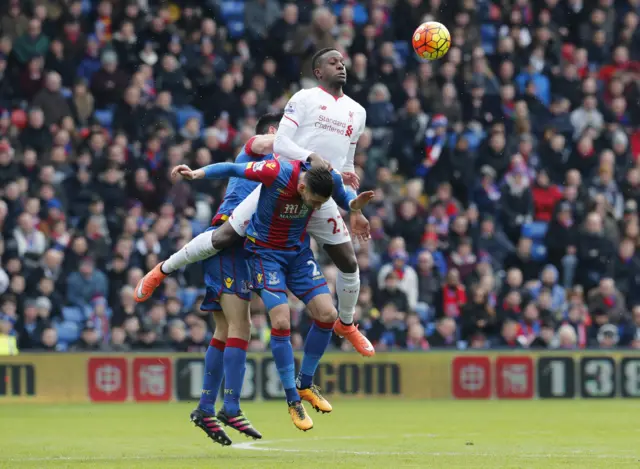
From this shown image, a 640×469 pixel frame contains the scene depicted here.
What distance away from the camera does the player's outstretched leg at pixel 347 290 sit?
13.9m

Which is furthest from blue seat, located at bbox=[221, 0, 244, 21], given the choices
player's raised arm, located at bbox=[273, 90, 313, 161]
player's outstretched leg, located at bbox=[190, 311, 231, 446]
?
player's raised arm, located at bbox=[273, 90, 313, 161]

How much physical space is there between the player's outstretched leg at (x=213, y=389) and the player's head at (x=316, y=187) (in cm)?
197

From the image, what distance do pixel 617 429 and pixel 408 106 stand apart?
10.1m

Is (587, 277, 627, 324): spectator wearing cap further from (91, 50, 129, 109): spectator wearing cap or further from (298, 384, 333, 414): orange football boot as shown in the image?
(298, 384, 333, 414): orange football boot

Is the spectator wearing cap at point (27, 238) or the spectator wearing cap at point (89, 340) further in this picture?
the spectator wearing cap at point (27, 238)

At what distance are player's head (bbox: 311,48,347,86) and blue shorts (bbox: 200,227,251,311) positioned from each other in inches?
67.9

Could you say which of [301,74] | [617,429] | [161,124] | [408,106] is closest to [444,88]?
[408,106]

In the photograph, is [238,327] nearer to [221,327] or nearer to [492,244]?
[221,327]

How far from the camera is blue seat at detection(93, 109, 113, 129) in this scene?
960 inches

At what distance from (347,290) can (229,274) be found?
3.82 feet

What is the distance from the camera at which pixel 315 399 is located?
1368 cm

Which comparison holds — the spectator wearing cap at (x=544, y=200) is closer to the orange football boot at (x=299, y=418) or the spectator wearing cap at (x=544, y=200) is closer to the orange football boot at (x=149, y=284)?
the orange football boot at (x=149, y=284)

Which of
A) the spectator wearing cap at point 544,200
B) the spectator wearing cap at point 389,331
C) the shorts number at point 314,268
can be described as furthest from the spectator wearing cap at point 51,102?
the shorts number at point 314,268

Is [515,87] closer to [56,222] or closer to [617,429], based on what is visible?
[56,222]
